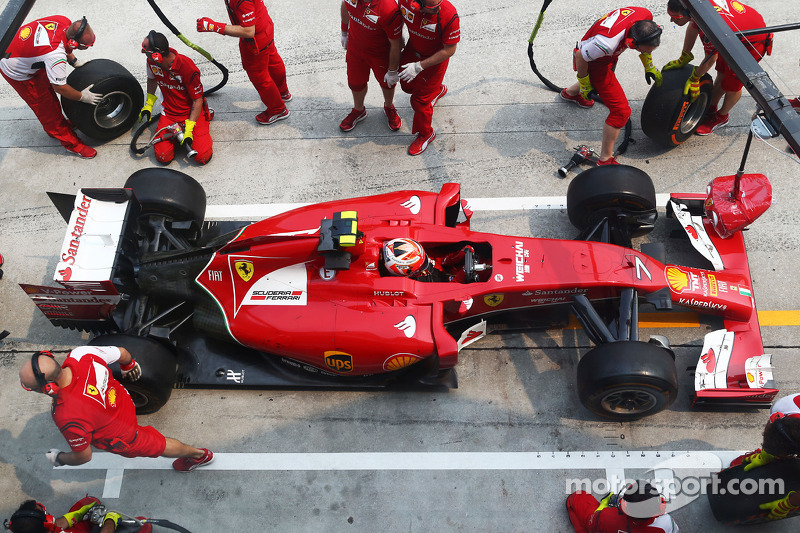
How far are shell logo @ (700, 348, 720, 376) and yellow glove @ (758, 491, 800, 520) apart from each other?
41.2 inches

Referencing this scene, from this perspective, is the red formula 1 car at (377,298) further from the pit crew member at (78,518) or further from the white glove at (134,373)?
the pit crew member at (78,518)

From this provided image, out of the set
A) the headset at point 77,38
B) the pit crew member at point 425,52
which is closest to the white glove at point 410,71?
the pit crew member at point 425,52

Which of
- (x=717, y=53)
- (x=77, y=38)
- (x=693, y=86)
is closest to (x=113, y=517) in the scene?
(x=77, y=38)

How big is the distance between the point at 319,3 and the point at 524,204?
430 cm

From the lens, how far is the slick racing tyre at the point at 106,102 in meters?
6.89

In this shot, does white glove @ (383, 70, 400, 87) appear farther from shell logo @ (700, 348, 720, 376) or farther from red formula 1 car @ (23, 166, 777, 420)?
shell logo @ (700, 348, 720, 376)

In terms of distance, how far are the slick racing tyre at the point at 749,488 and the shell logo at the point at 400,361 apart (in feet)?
7.96

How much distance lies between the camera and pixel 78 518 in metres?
4.58

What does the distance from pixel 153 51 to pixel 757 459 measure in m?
6.39

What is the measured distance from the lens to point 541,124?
7.39 metres

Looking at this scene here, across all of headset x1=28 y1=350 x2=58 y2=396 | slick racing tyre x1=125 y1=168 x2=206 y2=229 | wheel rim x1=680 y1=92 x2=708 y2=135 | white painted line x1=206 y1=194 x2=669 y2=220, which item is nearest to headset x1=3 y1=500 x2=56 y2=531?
headset x1=28 y1=350 x2=58 y2=396

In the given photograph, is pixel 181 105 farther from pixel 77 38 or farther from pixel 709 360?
pixel 709 360

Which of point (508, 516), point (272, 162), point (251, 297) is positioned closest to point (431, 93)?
point (272, 162)

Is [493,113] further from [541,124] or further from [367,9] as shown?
[367,9]
